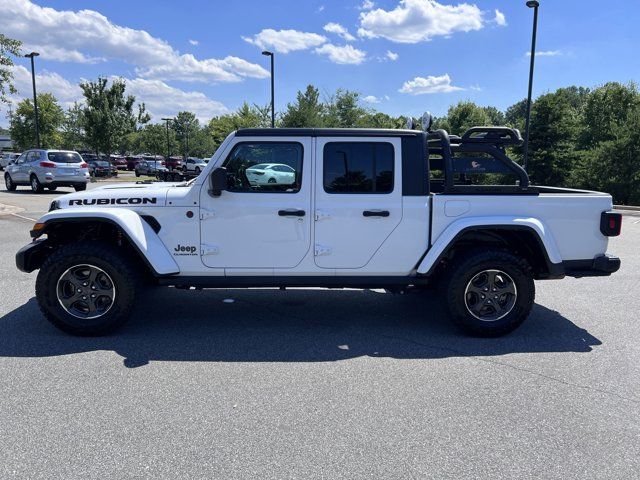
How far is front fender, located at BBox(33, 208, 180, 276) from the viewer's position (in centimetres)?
441

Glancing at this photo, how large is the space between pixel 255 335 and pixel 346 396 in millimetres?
1439

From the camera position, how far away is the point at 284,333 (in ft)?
15.6

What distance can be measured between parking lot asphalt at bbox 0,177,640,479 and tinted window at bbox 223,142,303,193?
140 centimetres

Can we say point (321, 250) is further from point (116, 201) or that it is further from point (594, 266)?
point (594, 266)

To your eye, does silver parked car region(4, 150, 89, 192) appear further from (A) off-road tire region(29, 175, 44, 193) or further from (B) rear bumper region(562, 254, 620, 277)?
(B) rear bumper region(562, 254, 620, 277)

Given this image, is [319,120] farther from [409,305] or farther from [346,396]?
[346,396]

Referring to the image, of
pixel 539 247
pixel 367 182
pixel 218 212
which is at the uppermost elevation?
pixel 367 182

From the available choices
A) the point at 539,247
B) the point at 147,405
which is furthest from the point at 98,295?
the point at 539,247

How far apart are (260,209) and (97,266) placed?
5.10 ft

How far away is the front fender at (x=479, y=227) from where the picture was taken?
4547 millimetres

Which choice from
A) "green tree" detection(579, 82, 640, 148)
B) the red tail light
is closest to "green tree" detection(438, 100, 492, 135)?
"green tree" detection(579, 82, 640, 148)

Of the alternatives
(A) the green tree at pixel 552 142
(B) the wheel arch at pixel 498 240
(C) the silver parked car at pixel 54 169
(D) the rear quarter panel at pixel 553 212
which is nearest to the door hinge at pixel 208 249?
(B) the wheel arch at pixel 498 240

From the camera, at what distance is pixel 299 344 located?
449cm

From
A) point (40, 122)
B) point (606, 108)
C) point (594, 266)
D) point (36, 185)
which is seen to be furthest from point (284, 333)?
point (40, 122)
